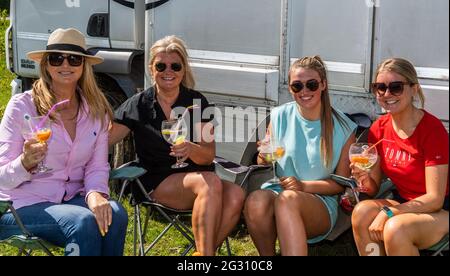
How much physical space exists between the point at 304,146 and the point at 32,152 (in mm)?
1355

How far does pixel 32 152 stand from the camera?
11.0 ft

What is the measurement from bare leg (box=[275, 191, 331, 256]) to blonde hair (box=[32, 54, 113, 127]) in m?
1.02

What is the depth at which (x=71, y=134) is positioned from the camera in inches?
146

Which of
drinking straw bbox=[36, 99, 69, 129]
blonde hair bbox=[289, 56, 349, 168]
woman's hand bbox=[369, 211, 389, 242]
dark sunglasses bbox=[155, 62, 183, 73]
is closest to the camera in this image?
woman's hand bbox=[369, 211, 389, 242]

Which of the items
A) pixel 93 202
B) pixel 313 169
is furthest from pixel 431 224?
pixel 93 202

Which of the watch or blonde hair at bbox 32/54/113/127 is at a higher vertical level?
blonde hair at bbox 32/54/113/127

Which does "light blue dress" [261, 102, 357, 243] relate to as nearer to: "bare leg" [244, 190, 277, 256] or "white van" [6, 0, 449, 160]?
"bare leg" [244, 190, 277, 256]

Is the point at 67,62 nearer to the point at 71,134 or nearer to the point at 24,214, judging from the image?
the point at 71,134

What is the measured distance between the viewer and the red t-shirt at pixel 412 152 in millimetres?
3367

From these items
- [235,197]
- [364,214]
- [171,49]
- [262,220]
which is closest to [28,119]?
[171,49]

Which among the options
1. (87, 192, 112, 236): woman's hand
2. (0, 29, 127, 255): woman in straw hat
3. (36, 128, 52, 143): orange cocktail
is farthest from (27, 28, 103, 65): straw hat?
(87, 192, 112, 236): woman's hand

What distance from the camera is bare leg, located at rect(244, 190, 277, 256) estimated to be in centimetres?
365

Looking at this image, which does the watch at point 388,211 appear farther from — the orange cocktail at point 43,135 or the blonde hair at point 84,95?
the orange cocktail at point 43,135
